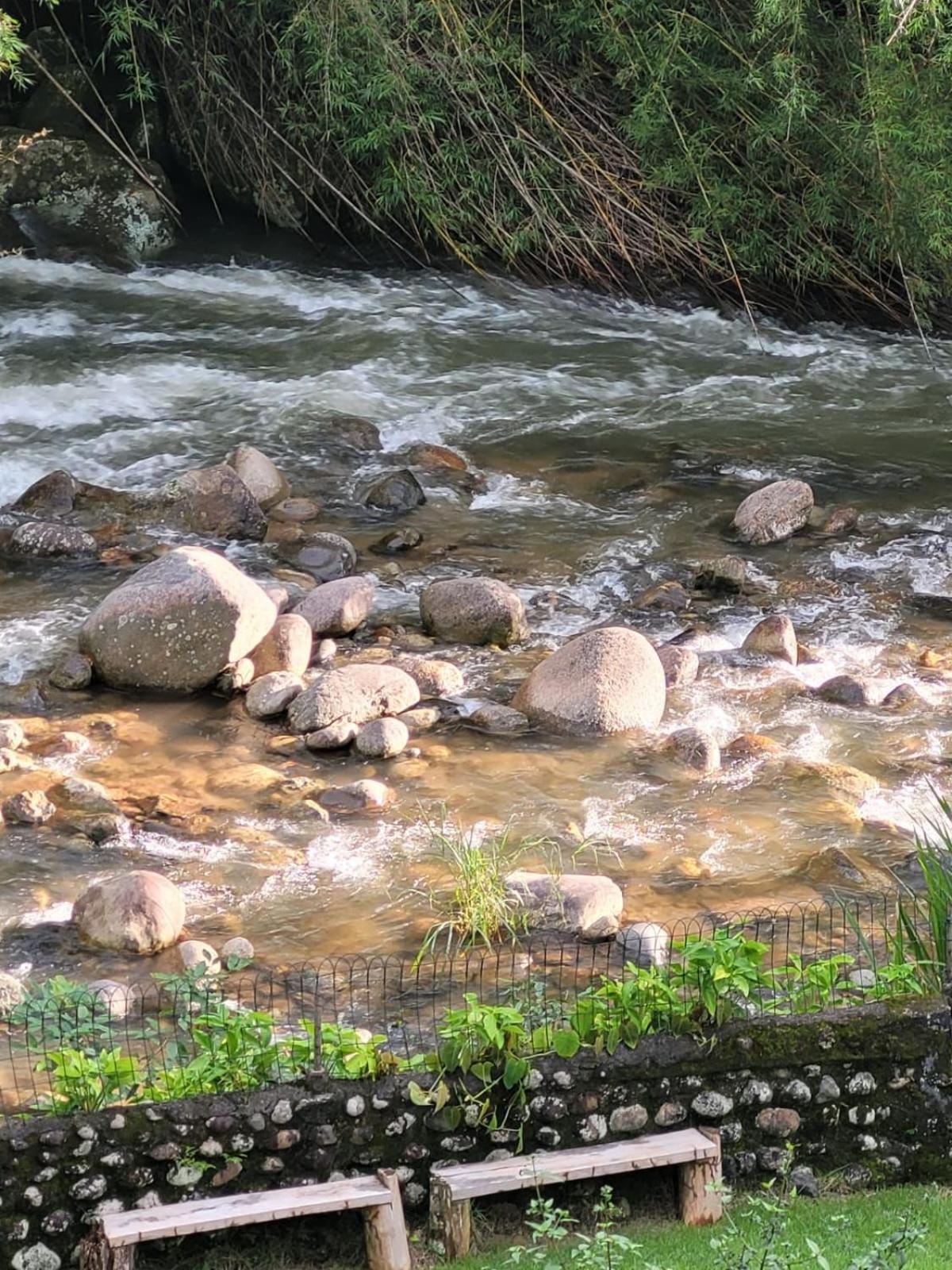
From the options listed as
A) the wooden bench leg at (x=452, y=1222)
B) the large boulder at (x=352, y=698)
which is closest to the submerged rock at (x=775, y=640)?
the large boulder at (x=352, y=698)

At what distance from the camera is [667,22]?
43.2 ft

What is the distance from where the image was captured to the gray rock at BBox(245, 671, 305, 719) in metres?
8.05

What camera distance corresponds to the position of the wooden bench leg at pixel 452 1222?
4.41 meters

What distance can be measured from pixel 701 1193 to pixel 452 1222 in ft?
2.33

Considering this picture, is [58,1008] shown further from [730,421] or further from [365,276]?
[365,276]

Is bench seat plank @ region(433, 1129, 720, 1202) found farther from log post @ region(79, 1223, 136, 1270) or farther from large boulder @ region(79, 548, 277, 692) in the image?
large boulder @ region(79, 548, 277, 692)

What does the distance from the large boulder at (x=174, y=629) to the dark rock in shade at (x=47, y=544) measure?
1362mm

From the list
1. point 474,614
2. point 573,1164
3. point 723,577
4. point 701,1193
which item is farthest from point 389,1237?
point 723,577

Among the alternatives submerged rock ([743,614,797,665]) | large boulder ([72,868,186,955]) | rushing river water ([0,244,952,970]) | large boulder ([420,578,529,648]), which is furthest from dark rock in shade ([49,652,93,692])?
submerged rock ([743,614,797,665])

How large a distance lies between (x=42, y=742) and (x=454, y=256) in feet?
27.4

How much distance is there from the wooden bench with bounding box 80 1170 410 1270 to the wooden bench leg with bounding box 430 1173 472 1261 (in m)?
0.11

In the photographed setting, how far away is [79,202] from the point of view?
1515cm

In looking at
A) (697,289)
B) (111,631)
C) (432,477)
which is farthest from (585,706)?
(697,289)

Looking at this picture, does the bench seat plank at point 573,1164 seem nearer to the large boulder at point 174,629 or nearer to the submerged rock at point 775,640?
the large boulder at point 174,629
